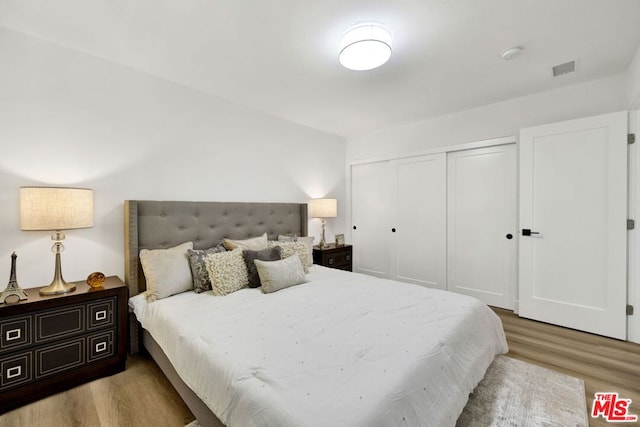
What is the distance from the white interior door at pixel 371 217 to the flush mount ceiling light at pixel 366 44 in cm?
238

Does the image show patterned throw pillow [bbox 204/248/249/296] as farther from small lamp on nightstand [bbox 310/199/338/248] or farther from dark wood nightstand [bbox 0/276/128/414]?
small lamp on nightstand [bbox 310/199/338/248]

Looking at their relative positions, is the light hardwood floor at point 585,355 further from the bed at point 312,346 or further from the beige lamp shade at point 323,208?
the beige lamp shade at point 323,208

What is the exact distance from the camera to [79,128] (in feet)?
7.04

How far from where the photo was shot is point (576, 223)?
270 cm

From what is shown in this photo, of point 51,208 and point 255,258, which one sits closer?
point 51,208

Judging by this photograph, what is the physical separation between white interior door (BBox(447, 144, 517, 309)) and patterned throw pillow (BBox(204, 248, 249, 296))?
108 inches

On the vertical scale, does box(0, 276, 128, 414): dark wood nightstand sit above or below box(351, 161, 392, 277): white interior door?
below

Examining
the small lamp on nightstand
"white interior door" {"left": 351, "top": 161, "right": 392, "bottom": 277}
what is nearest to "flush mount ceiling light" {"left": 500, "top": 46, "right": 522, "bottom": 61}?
"white interior door" {"left": 351, "top": 161, "right": 392, "bottom": 277}

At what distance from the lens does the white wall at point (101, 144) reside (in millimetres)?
1912

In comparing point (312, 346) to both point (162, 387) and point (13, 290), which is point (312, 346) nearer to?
point (162, 387)

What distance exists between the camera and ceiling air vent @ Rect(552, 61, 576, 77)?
2357 mm

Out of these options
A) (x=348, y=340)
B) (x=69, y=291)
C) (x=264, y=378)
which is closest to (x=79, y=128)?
(x=69, y=291)

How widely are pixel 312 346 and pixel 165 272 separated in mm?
1423

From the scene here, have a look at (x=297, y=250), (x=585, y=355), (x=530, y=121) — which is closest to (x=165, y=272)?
(x=297, y=250)
